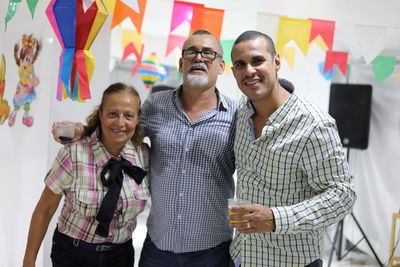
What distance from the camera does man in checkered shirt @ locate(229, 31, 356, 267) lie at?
4.63ft

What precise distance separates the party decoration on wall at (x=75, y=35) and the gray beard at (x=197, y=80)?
1.81 feet

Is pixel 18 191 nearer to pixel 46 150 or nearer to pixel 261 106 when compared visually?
pixel 46 150

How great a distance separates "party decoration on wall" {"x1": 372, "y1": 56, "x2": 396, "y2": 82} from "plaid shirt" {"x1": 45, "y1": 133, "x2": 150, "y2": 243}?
318 cm

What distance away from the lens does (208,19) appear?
3.01 meters

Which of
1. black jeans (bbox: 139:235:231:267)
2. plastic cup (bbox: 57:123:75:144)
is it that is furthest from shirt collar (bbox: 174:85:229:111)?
black jeans (bbox: 139:235:231:267)

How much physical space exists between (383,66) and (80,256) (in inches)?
138

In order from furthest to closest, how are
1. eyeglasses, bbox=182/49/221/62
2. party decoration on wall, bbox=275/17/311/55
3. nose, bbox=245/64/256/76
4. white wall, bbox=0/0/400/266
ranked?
party decoration on wall, bbox=275/17/311/55
white wall, bbox=0/0/400/266
eyeglasses, bbox=182/49/221/62
nose, bbox=245/64/256/76

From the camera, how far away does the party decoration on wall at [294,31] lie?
3133 millimetres

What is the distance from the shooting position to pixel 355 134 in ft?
15.5

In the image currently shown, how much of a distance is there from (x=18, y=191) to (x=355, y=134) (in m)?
3.50

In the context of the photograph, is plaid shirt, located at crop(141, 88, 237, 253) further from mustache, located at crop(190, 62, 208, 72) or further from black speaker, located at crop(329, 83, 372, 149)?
black speaker, located at crop(329, 83, 372, 149)

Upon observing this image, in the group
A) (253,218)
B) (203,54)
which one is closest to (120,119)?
(203,54)

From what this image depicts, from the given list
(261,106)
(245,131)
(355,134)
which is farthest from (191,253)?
(355,134)

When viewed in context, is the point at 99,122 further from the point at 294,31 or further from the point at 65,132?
the point at 294,31
